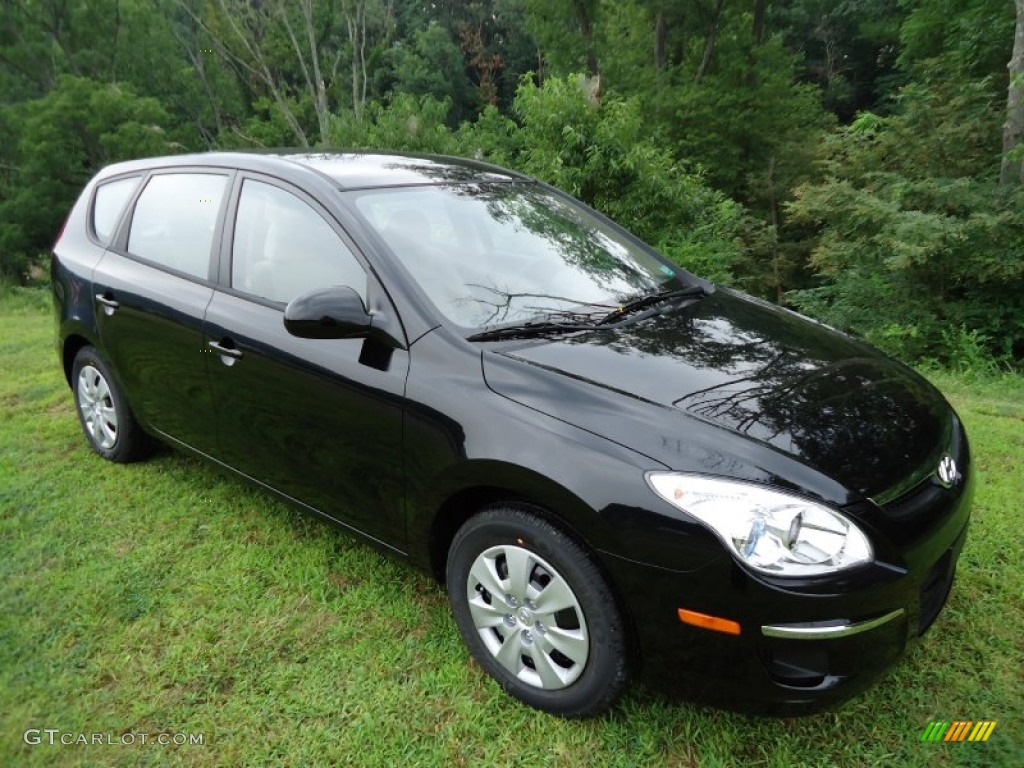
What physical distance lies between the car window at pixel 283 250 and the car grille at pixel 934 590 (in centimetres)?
188

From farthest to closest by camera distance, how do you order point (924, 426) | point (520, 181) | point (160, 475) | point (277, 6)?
point (277, 6) → point (160, 475) → point (520, 181) → point (924, 426)

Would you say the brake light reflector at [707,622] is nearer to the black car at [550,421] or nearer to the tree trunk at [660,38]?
the black car at [550,421]

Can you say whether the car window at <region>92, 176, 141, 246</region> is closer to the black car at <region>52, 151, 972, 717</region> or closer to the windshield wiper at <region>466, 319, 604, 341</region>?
the black car at <region>52, 151, 972, 717</region>

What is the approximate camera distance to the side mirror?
2191 mm

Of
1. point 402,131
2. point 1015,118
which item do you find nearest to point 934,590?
point 1015,118

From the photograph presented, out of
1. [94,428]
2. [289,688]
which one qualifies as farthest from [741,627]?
[94,428]

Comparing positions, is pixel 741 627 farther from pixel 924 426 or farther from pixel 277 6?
pixel 277 6

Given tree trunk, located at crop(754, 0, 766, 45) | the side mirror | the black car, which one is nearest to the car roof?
the black car

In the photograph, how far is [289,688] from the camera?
2.24m

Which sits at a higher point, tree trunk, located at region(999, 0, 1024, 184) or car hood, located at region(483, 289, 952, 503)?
tree trunk, located at region(999, 0, 1024, 184)

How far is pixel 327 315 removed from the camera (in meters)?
2.19

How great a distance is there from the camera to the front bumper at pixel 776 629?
167 cm

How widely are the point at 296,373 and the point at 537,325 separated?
883 mm

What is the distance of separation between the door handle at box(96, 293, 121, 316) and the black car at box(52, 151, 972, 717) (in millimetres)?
59
